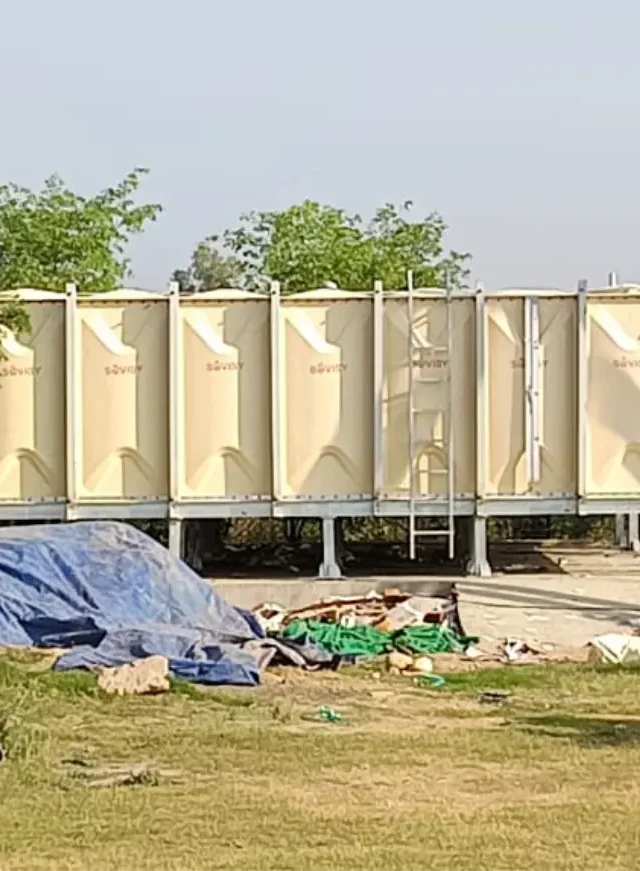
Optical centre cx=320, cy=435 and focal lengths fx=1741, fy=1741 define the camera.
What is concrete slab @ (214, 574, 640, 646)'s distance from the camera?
1725 centimetres

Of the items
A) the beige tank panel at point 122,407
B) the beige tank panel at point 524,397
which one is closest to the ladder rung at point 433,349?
the beige tank panel at point 524,397

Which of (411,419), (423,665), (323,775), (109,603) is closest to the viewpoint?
(323,775)

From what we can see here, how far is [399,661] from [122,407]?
702 centimetres

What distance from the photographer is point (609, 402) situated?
68.0 feet

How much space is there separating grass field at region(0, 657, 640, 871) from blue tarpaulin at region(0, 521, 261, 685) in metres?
0.99

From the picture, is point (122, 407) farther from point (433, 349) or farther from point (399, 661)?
point (399, 661)

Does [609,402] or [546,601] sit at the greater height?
[609,402]

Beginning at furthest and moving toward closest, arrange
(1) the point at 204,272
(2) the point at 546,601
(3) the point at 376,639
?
(1) the point at 204,272
(2) the point at 546,601
(3) the point at 376,639

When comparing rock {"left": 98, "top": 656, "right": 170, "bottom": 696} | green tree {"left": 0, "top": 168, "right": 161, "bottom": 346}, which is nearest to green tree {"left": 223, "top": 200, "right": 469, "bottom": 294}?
green tree {"left": 0, "top": 168, "right": 161, "bottom": 346}

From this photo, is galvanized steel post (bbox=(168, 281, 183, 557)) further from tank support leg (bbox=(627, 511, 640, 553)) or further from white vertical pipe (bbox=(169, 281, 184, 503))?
tank support leg (bbox=(627, 511, 640, 553))

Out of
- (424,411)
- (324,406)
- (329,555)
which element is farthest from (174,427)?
(424,411)

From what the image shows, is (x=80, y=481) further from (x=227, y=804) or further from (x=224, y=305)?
(x=227, y=804)

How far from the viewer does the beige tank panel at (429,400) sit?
20.6 metres

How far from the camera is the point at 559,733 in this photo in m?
11.3
